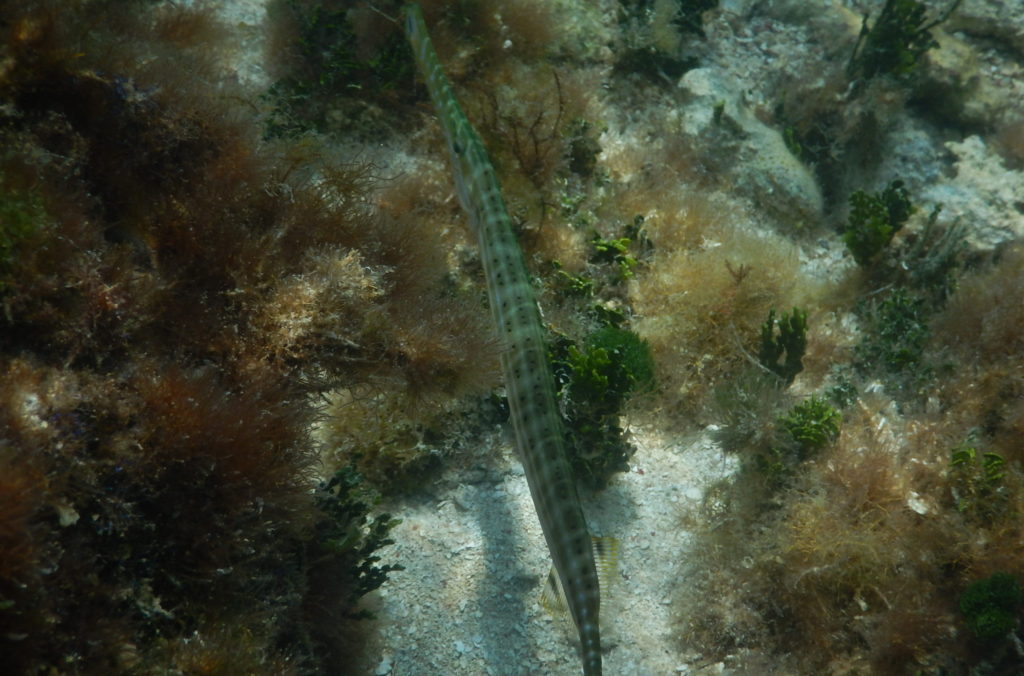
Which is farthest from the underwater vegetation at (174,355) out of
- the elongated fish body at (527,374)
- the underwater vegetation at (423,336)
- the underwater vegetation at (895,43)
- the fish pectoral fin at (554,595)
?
the underwater vegetation at (895,43)

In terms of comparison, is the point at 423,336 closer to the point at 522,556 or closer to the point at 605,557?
the point at 605,557

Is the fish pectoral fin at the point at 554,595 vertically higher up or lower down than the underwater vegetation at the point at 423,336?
lower down

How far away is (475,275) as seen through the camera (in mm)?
5961

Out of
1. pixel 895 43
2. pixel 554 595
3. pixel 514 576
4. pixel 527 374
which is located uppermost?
pixel 895 43

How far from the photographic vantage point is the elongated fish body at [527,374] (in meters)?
3.64

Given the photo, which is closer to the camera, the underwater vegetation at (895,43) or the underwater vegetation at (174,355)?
the underwater vegetation at (174,355)

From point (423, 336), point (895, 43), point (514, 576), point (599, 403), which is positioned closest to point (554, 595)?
point (514, 576)

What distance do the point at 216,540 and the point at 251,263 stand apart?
5.05 feet

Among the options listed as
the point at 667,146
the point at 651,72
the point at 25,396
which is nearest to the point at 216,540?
the point at 25,396

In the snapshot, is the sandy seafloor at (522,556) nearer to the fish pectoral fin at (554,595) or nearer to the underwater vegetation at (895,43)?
the fish pectoral fin at (554,595)

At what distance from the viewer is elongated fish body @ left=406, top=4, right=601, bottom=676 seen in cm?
364

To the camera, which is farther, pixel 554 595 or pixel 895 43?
pixel 895 43

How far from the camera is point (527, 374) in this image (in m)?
4.18

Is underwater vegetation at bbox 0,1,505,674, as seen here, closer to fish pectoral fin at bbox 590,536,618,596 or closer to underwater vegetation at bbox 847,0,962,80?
fish pectoral fin at bbox 590,536,618,596
